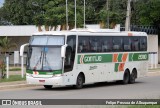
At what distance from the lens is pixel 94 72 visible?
2711cm

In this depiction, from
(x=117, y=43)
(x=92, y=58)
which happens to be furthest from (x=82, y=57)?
(x=117, y=43)

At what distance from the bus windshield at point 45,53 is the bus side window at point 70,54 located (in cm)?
38

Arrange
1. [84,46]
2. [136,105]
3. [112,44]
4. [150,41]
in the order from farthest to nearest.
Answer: [150,41], [112,44], [84,46], [136,105]

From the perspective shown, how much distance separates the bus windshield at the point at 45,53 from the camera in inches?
961

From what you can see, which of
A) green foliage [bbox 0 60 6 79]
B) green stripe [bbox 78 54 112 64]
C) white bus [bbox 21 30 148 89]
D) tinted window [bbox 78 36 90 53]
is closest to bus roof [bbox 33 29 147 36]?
white bus [bbox 21 30 148 89]

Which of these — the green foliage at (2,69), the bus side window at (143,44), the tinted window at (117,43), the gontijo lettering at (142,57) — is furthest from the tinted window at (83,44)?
the green foliage at (2,69)

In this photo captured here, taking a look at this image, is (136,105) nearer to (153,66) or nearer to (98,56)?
(98,56)

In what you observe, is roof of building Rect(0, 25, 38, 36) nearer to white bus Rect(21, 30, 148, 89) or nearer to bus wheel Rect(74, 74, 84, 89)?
white bus Rect(21, 30, 148, 89)

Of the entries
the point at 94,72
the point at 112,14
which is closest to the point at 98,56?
the point at 94,72

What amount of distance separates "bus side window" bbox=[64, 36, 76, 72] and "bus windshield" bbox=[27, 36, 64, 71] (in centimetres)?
38

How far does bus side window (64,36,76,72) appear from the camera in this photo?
80.7 ft

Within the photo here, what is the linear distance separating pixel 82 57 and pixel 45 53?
219 cm

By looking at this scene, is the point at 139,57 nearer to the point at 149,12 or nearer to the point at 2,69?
the point at 2,69

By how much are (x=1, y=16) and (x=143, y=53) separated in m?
52.2
